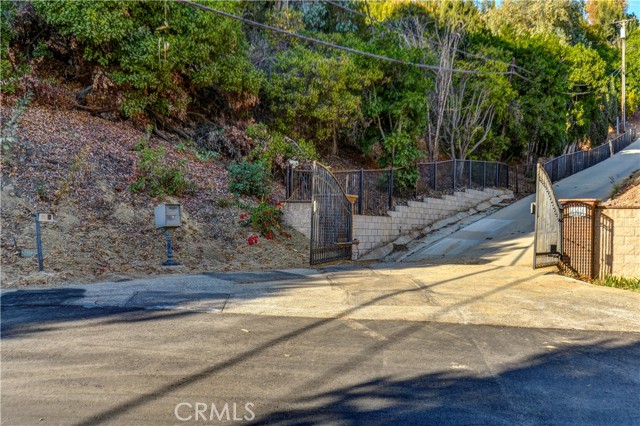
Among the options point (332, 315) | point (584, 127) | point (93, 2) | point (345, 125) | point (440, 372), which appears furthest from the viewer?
point (584, 127)

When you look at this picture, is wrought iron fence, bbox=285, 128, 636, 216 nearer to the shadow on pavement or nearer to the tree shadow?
the shadow on pavement

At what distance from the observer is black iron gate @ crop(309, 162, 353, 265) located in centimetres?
1238

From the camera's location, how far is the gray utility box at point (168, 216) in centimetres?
A: 1023

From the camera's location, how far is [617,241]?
11.6 meters

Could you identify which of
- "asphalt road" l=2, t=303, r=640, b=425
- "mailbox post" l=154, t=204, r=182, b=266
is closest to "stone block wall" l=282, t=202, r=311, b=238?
"mailbox post" l=154, t=204, r=182, b=266

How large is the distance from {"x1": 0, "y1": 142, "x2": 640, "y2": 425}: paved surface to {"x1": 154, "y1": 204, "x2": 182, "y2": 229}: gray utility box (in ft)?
4.66

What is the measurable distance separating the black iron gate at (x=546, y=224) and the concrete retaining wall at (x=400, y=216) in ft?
15.9

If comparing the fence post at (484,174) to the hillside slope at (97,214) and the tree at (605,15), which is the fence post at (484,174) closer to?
the hillside slope at (97,214)

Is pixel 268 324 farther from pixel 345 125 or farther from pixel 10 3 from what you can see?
pixel 345 125

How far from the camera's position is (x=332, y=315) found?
7.17m

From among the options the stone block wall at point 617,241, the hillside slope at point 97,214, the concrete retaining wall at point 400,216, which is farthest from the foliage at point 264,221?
the stone block wall at point 617,241

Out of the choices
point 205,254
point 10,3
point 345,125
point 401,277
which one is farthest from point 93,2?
point 401,277

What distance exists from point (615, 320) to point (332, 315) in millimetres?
3968

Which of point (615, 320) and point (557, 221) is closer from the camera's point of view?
point (615, 320)
